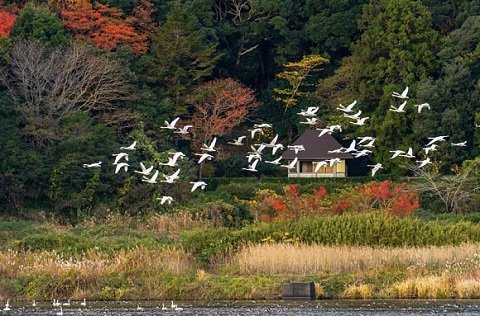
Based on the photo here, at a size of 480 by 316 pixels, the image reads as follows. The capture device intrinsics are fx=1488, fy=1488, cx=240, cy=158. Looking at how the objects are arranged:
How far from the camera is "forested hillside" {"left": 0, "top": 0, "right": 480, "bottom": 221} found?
64.2 meters

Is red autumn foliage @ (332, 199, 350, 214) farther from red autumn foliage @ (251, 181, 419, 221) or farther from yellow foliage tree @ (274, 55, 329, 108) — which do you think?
yellow foliage tree @ (274, 55, 329, 108)

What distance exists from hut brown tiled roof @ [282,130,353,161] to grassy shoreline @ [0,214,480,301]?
97.7 feet

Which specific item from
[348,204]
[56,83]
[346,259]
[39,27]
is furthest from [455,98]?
[346,259]

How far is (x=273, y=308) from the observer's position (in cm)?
4116

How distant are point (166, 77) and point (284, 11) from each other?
9.33 metres

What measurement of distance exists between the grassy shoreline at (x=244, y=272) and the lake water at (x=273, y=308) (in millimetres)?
693

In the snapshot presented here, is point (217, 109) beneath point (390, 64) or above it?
beneath

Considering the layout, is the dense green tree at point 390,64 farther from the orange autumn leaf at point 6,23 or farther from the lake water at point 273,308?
the lake water at point 273,308

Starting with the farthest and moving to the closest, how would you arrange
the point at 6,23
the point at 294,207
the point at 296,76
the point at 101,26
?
the point at 296,76
the point at 101,26
the point at 6,23
the point at 294,207

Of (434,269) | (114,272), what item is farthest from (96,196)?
(434,269)

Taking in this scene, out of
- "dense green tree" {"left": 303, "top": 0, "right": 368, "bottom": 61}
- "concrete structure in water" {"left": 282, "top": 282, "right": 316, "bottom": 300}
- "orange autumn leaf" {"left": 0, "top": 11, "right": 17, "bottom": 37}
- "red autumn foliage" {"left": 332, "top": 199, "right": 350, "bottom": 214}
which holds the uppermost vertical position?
"dense green tree" {"left": 303, "top": 0, "right": 368, "bottom": 61}

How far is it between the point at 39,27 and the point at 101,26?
174 inches

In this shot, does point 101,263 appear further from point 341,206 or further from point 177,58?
point 177,58

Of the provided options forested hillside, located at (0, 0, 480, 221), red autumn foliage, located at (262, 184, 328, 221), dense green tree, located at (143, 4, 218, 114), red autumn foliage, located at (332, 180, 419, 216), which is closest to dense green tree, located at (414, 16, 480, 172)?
forested hillside, located at (0, 0, 480, 221)
